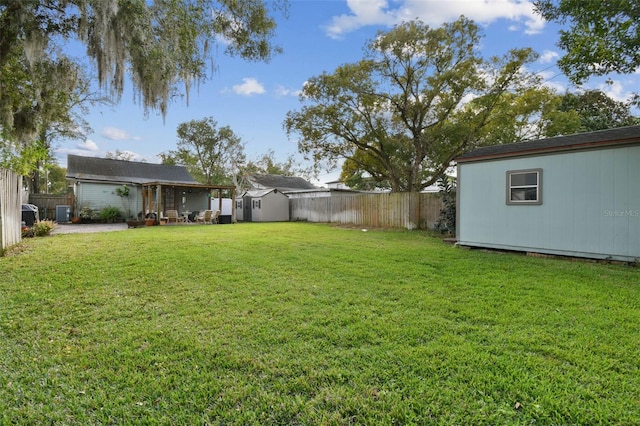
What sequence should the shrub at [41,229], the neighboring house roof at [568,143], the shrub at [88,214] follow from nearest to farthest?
the neighboring house roof at [568,143] → the shrub at [41,229] → the shrub at [88,214]

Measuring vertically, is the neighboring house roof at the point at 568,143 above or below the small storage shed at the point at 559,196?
above

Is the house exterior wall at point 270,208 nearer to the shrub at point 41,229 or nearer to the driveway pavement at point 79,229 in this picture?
the driveway pavement at point 79,229

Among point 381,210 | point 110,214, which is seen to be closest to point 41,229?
point 110,214

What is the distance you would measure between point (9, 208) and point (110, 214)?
10890 mm

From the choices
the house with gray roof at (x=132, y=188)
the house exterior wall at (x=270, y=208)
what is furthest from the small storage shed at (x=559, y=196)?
the house exterior wall at (x=270, y=208)

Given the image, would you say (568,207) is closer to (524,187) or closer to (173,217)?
(524,187)

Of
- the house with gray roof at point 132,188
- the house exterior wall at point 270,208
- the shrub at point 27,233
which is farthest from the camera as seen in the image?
the house exterior wall at point 270,208

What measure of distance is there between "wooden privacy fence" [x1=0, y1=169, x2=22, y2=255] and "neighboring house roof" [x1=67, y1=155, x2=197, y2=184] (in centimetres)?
1048

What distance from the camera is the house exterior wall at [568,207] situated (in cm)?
597

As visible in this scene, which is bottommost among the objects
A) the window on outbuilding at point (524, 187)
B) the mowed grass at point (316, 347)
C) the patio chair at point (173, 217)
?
the mowed grass at point (316, 347)

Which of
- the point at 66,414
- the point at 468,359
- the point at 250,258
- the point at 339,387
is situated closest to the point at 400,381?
the point at 339,387

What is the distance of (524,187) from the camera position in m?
7.20

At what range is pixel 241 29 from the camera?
600cm

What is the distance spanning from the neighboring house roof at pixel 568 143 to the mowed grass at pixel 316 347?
8.94ft
